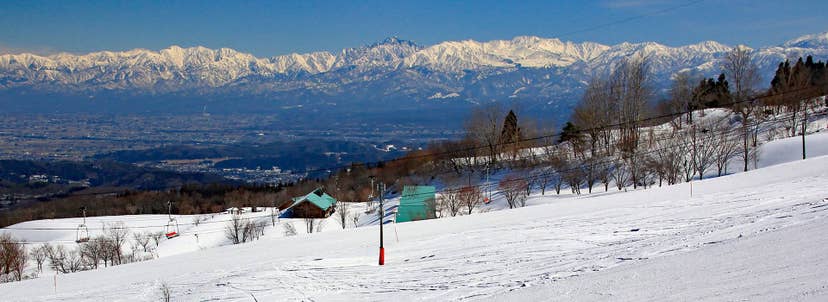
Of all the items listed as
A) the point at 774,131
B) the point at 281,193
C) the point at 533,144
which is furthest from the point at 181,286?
the point at 281,193

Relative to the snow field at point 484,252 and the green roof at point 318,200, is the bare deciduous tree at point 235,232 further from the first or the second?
the snow field at point 484,252

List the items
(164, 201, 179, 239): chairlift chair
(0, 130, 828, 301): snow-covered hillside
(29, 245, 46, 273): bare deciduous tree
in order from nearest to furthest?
(0, 130, 828, 301): snow-covered hillside < (29, 245, 46, 273): bare deciduous tree < (164, 201, 179, 239): chairlift chair

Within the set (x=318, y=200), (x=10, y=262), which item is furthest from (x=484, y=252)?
(x=318, y=200)

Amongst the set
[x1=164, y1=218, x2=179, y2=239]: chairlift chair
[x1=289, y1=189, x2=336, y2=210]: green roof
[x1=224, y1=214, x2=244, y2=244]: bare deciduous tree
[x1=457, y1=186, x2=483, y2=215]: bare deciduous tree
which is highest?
[x1=457, y1=186, x2=483, y2=215]: bare deciduous tree

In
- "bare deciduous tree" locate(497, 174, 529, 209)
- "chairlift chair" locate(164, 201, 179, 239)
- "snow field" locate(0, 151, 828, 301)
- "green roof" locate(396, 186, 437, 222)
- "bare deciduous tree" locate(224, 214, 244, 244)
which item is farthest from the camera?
"chairlift chair" locate(164, 201, 179, 239)

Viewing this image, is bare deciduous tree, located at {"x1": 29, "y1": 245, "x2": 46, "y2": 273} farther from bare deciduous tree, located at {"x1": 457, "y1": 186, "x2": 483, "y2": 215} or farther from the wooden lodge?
bare deciduous tree, located at {"x1": 457, "y1": 186, "x2": 483, "y2": 215}

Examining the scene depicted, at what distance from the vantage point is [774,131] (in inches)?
2138

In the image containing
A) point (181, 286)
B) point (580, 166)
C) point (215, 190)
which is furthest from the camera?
point (215, 190)

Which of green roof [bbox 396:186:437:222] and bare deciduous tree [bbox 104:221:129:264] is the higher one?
green roof [bbox 396:186:437:222]

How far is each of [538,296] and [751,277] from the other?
3.69 metres

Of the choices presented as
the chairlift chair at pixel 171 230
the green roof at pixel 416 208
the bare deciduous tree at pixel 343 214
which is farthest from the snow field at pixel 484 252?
the chairlift chair at pixel 171 230

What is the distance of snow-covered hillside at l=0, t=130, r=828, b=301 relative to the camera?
35.2 ft

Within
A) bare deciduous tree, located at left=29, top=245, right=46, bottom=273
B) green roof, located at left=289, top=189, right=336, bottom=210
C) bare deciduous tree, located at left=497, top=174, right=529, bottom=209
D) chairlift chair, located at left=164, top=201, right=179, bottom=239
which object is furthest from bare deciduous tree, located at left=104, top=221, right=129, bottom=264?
bare deciduous tree, located at left=497, top=174, right=529, bottom=209

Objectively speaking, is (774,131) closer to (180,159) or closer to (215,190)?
(215,190)
